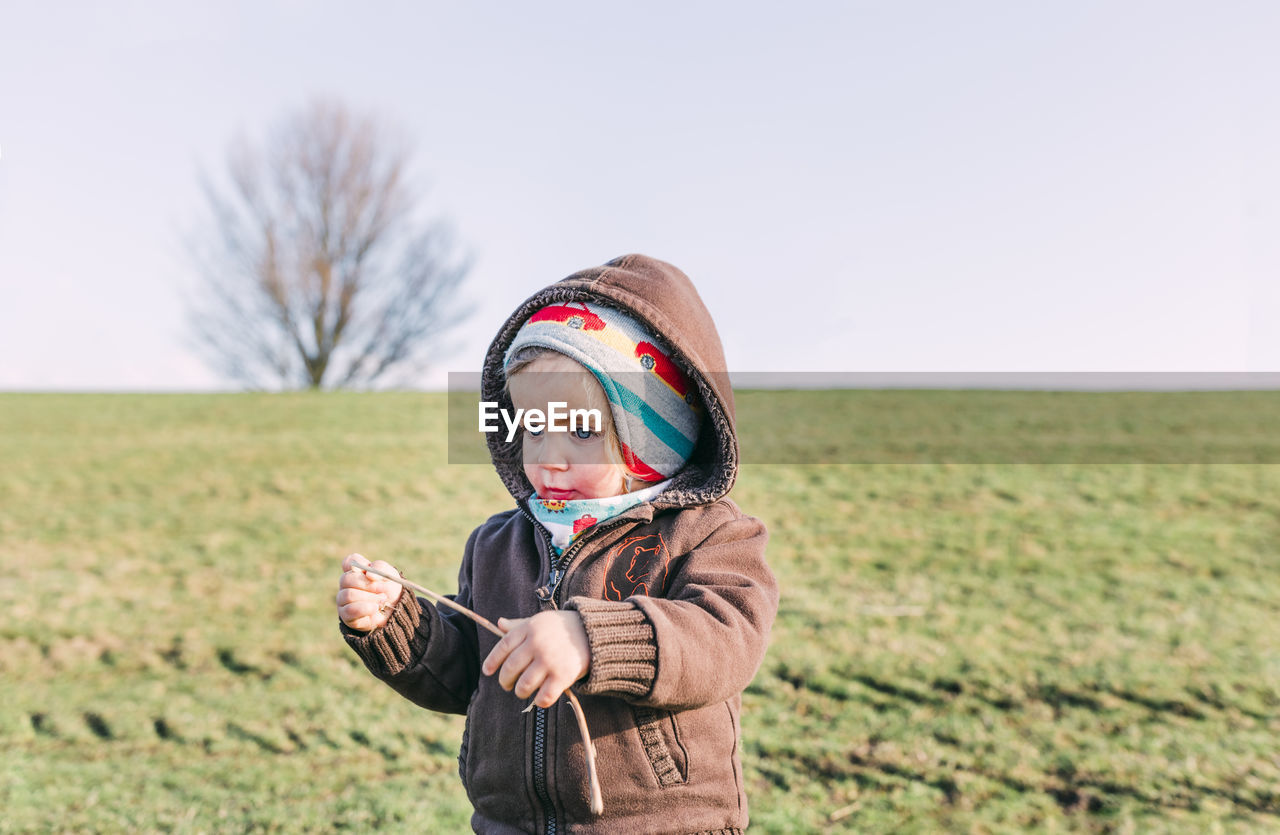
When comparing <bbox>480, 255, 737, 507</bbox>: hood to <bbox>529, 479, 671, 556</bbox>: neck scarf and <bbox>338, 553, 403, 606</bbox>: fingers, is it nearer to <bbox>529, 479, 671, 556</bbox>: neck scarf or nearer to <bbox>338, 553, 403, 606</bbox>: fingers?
<bbox>529, 479, 671, 556</bbox>: neck scarf

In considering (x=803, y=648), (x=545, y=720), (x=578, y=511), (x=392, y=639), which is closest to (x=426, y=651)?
(x=392, y=639)

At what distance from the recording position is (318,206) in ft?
77.2

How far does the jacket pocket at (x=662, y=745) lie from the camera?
1730 mm

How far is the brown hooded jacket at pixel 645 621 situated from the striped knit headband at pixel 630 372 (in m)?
0.03

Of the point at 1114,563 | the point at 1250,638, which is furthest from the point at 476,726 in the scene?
the point at 1114,563

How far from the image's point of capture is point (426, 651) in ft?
6.26

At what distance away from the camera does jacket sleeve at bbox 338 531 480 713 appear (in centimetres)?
184

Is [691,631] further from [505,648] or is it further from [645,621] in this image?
[505,648]

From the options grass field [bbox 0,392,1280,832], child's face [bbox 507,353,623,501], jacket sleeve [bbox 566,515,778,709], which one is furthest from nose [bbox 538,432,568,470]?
grass field [bbox 0,392,1280,832]

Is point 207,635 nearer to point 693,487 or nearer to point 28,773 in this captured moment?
point 28,773

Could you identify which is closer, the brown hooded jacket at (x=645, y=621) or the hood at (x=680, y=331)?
the brown hooded jacket at (x=645, y=621)

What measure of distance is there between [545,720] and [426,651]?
27cm

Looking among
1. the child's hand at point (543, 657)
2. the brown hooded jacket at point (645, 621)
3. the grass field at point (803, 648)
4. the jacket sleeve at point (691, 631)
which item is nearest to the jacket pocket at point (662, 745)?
the brown hooded jacket at point (645, 621)

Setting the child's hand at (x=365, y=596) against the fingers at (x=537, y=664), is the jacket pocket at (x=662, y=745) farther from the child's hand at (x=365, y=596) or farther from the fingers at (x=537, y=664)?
the child's hand at (x=365, y=596)
